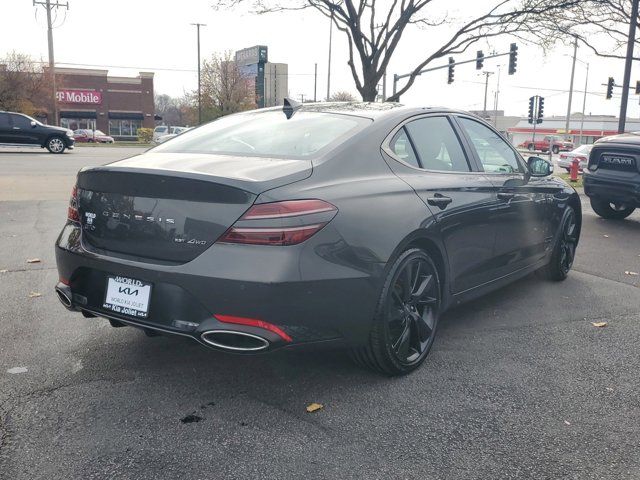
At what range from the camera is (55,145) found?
2273 centimetres

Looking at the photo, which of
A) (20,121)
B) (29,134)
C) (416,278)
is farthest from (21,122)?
(416,278)

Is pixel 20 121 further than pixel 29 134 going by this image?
No

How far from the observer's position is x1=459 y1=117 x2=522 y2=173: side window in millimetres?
4297

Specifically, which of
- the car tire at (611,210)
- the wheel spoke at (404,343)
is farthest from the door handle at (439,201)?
the car tire at (611,210)

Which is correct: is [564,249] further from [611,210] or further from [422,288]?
[611,210]

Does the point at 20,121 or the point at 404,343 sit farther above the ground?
the point at 20,121

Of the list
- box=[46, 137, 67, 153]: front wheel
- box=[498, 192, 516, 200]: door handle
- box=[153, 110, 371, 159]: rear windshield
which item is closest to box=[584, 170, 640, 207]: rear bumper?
box=[498, 192, 516, 200]: door handle

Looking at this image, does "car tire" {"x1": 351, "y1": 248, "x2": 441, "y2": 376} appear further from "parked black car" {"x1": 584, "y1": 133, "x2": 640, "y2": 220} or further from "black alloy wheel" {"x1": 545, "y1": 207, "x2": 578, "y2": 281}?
"parked black car" {"x1": 584, "y1": 133, "x2": 640, "y2": 220}

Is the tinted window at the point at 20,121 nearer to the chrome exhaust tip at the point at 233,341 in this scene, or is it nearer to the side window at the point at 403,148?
the side window at the point at 403,148

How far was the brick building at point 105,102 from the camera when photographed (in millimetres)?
56781

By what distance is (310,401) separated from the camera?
9.93 feet

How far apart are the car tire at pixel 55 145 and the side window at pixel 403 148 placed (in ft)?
72.3

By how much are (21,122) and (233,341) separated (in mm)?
22574

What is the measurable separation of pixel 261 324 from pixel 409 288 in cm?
103
